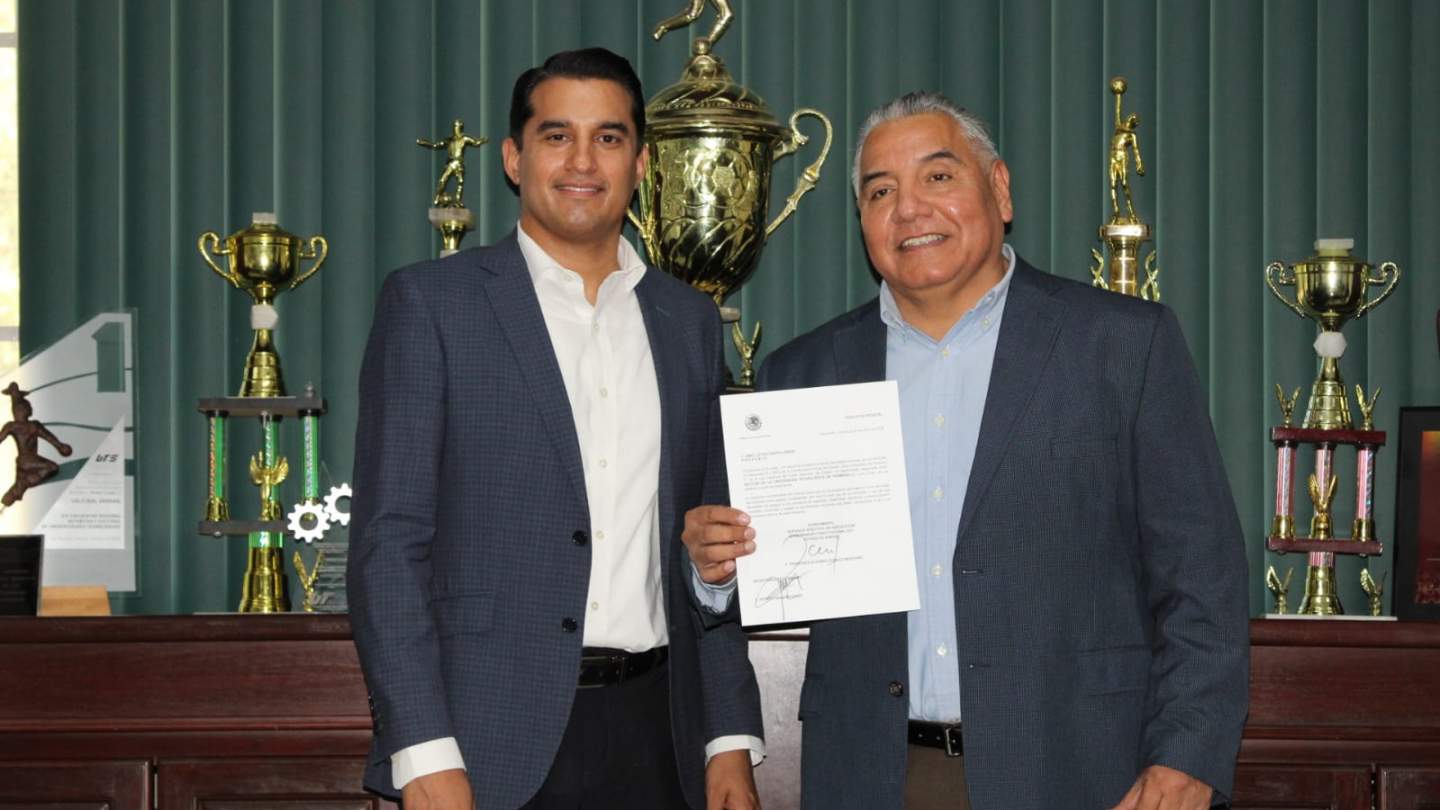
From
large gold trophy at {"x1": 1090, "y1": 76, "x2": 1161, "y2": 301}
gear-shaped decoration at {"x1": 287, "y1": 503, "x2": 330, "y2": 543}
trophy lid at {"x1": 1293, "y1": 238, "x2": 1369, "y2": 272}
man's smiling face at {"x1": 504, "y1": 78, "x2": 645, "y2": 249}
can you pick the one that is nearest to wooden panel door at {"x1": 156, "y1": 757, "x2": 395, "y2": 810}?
gear-shaped decoration at {"x1": 287, "y1": 503, "x2": 330, "y2": 543}

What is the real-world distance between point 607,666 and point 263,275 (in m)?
1.40

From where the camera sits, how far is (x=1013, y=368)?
5.80ft

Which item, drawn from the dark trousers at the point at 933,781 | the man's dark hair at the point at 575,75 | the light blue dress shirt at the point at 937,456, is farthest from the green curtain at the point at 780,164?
the dark trousers at the point at 933,781

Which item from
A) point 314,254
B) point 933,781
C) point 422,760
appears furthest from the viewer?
point 314,254

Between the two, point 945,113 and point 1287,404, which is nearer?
point 945,113

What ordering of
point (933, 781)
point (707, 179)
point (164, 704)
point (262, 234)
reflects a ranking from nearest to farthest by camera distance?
point (933, 781) < point (164, 704) < point (707, 179) < point (262, 234)

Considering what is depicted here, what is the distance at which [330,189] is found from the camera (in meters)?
3.00

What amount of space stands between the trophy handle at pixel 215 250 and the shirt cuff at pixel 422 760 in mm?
1485

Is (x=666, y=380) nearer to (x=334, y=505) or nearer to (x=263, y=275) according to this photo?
(x=334, y=505)

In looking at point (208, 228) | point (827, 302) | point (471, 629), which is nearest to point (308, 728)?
point (471, 629)

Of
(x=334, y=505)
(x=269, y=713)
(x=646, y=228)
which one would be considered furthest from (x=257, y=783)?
(x=646, y=228)

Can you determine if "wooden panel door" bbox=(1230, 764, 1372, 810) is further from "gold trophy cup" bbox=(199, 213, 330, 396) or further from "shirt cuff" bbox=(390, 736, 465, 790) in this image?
"gold trophy cup" bbox=(199, 213, 330, 396)

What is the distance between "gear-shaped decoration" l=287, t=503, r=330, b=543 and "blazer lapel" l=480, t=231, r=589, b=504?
103 centimetres

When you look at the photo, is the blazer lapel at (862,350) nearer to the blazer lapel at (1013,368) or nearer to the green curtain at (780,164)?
the blazer lapel at (1013,368)
